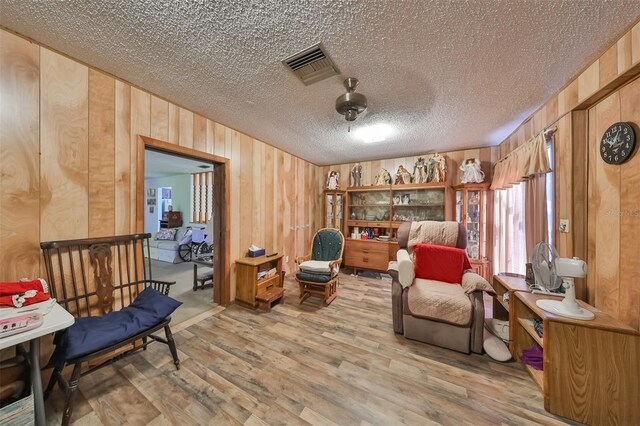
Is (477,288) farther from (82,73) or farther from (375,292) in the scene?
(82,73)

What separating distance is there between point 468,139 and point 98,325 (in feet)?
15.0

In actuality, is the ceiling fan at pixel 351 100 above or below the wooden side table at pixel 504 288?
above

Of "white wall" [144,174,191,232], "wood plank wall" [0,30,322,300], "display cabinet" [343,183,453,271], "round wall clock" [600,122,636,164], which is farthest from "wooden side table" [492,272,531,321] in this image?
"white wall" [144,174,191,232]

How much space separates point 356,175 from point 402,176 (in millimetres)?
939

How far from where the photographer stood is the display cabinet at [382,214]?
399 cm

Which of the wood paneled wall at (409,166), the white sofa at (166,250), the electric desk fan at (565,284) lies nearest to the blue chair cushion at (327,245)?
the wood paneled wall at (409,166)

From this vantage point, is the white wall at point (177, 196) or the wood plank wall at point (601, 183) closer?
the wood plank wall at point (601, 183)

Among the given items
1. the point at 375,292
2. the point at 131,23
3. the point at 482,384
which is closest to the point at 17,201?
the point at 131,23

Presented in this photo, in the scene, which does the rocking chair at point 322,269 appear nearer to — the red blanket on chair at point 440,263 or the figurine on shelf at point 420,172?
the red blanket on chair at point 440,263

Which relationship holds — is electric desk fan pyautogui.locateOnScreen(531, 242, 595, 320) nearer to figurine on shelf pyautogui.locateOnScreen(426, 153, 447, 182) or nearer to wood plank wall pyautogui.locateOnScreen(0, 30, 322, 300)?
figurine on shelf pyautogui.locateOnScreen(426, 153, 447, 182)

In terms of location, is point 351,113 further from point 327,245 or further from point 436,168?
point 436,168

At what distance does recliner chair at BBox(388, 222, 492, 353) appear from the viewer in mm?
1888

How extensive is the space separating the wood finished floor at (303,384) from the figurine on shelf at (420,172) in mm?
2778

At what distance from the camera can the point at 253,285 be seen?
271 cm
